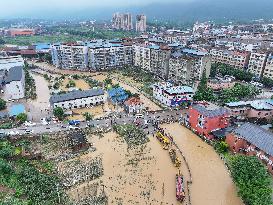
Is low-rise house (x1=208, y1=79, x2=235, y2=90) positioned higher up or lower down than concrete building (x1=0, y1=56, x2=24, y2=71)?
higher up

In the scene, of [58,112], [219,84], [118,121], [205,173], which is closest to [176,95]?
[118,121]

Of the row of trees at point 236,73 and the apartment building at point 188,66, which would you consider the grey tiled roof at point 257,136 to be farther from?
the row of trees at point 236,73

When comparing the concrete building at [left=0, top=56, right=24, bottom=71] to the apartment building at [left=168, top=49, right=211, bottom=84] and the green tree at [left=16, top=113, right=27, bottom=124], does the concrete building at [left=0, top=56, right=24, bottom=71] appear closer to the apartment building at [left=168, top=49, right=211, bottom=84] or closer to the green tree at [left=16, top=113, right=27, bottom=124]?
the green tree at [left=16, top=113, right=27, bottom=124]

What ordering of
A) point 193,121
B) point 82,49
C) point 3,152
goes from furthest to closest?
1. point 82,49
2. point 193,121
3. point 3,152

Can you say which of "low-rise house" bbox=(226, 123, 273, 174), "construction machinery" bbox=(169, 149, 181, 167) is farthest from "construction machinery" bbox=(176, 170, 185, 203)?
"low-rise house" bbox=(226, 123, 273, 174)

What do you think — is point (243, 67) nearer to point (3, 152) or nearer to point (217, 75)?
point (217, 75)

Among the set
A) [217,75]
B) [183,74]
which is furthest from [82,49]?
[217,75]
